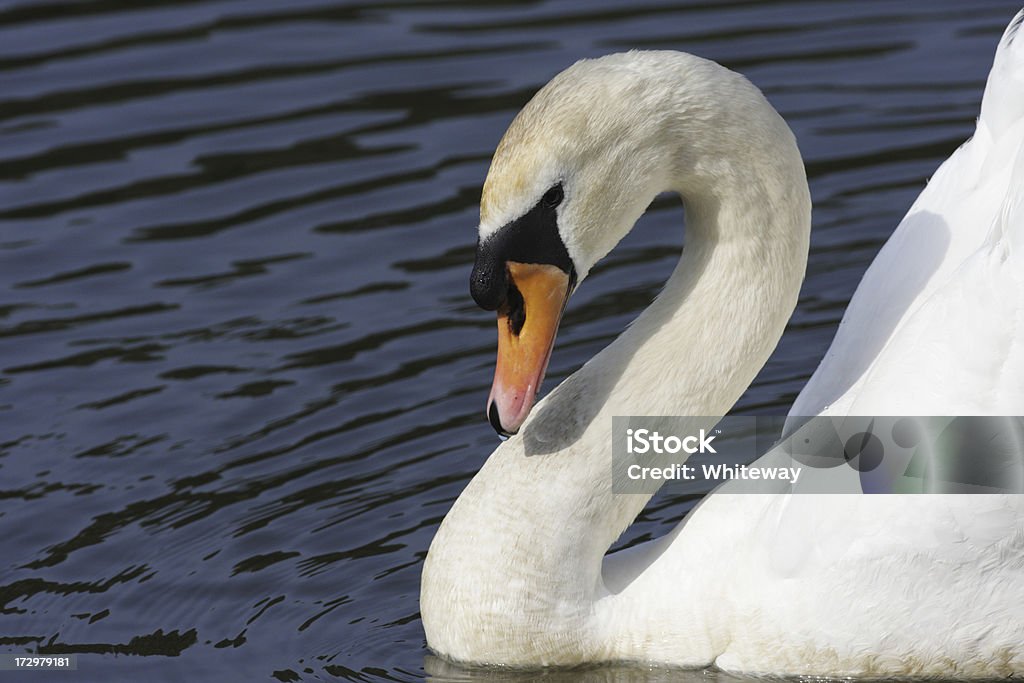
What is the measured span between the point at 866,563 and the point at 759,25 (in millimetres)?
7452

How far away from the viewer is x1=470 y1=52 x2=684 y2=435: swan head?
6363mm

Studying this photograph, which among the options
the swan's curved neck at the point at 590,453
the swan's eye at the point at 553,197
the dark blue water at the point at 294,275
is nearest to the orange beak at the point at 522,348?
the swan's eye at the point at 553,197

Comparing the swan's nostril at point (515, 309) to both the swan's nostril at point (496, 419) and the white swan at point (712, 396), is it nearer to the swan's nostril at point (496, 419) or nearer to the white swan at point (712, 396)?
the white swan at point (712, 396)

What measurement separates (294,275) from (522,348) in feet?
13.0

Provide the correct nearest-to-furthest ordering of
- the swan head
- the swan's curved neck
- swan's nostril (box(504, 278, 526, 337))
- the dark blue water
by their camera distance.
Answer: the swan head, swan's nostril (box(504, 278, 526, 337)), the swan's curved neck, the dark blue water

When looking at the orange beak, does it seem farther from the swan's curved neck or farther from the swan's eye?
the swan's curved neck

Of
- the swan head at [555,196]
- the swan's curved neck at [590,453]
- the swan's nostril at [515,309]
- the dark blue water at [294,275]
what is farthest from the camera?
the dark blue water at [294,275]

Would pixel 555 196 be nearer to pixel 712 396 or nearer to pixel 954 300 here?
pixel 712 396

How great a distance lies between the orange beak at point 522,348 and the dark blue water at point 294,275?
1031 mm

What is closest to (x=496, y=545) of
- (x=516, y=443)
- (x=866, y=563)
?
(x=516, y=443)

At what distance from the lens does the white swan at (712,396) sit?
645 cm

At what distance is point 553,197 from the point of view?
6469 mm

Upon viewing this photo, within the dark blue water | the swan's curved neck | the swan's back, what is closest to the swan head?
the swan's curved neck

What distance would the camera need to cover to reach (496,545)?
693 centimetres
